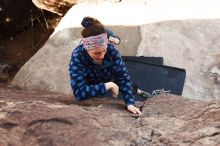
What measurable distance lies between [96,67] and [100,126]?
0.99 metres

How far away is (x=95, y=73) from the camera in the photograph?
11.8 ft

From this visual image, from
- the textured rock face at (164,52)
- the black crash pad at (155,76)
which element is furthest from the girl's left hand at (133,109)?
the textured rock face at (164,52)

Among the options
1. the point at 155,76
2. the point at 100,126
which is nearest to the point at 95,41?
the point at 100,126

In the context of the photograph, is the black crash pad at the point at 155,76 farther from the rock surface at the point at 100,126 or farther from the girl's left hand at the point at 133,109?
the rock surface at the point at 100,126

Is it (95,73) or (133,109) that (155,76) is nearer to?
(95,73)

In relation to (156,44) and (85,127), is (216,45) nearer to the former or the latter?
(156,44)

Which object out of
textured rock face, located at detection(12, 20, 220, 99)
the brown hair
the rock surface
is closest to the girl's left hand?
the rock surface

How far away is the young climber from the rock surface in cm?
34

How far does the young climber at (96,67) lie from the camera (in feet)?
10.7

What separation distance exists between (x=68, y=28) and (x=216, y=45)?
6.71 ft

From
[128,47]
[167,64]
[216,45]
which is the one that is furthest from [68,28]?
[216,45]

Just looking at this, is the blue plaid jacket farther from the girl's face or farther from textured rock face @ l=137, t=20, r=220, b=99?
textured rock face @ l=137, t=20, r=220, b=99

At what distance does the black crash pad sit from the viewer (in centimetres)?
512

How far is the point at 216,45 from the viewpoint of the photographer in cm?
595
